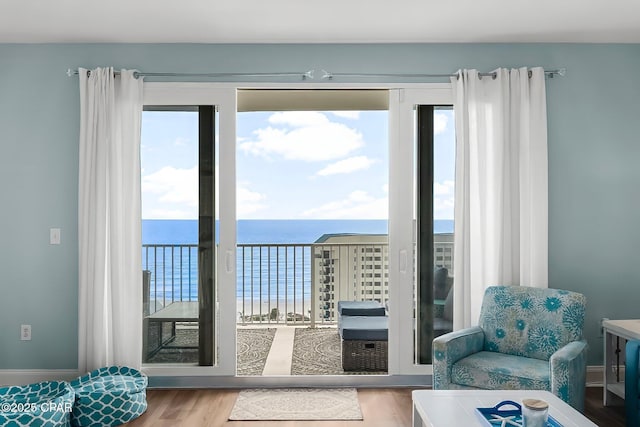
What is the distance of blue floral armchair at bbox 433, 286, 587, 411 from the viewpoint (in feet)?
9.62

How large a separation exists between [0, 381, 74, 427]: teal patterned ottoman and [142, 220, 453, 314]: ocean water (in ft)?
2.96

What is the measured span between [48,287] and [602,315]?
13.8ft

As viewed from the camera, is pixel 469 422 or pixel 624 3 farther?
pixel 624 3

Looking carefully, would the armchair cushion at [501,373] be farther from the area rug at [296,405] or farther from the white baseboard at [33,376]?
the white baseboard at [33,376]

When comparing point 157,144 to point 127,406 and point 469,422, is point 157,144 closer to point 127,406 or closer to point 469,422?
point 127,406

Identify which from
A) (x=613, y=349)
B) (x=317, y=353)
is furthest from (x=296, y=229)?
(x=613, y=349)

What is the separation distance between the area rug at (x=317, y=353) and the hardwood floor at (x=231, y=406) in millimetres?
683

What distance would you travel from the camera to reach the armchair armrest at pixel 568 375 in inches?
110

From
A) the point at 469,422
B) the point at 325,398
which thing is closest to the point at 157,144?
the point at 325,398

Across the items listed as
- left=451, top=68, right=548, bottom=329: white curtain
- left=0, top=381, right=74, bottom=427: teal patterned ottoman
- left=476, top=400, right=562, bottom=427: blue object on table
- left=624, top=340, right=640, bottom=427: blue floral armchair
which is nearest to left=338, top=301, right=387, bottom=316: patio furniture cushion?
left=451, top=68, right=548, bottom=329: white curtain

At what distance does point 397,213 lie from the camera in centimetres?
395

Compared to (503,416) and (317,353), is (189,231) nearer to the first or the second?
(317,353)

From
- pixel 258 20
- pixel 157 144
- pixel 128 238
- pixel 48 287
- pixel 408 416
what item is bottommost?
pixel 408 416

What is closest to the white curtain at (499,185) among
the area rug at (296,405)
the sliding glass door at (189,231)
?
the area rug at (296,405)
